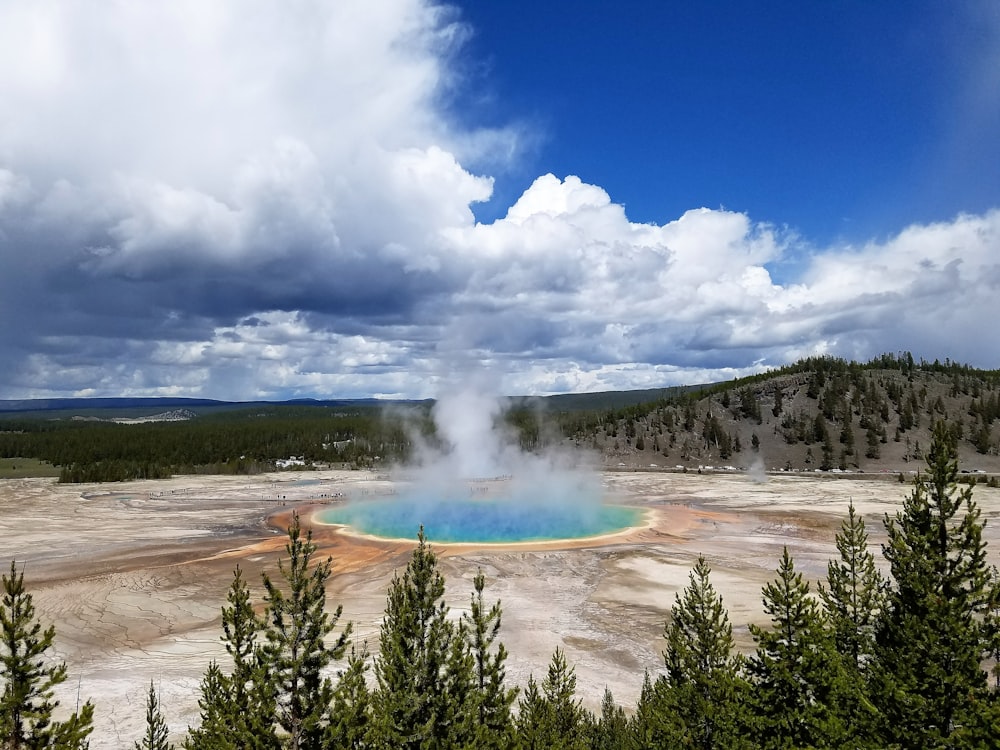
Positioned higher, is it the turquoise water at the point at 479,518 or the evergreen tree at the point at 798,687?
the evergreen tree at the point at 798,687

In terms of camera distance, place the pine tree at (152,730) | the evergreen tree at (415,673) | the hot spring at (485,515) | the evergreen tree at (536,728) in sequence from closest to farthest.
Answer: the evergreen tree at (415,673), the pine tree at (152,730), the evergreen tree at (536,728), the hot spring at (485,515)

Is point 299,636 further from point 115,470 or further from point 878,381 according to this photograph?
point 878,381

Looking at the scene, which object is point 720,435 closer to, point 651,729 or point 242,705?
point 651,729

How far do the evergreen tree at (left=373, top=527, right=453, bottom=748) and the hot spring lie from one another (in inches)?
1418

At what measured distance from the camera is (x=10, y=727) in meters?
11.5

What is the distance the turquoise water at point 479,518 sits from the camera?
54.8m

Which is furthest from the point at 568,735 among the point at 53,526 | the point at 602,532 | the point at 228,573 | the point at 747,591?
the point at 53,526

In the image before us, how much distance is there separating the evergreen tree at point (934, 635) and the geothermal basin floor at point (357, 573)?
1204cm

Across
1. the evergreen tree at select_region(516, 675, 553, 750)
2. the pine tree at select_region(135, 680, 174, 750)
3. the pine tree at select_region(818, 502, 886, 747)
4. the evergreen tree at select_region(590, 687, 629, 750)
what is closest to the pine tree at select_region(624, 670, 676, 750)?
the evergreen tree at select_region(590, 687, 629, 750)

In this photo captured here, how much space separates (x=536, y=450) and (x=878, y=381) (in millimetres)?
84466

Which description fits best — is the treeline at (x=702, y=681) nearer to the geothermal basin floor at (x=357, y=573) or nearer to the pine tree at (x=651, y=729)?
the pine tree at (x=651, y=729)

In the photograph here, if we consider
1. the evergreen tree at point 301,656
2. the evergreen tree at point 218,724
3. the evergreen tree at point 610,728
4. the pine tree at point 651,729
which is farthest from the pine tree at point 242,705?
the evergreen tree at point 610,728

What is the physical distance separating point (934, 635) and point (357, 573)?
3430 centimetres

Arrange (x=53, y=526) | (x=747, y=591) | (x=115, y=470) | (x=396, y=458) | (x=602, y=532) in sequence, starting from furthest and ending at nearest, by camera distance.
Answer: (x=396, y=458), (x=115, y=470), (x=53, y=526), (x=602, y=532), (x=747, y=591)
